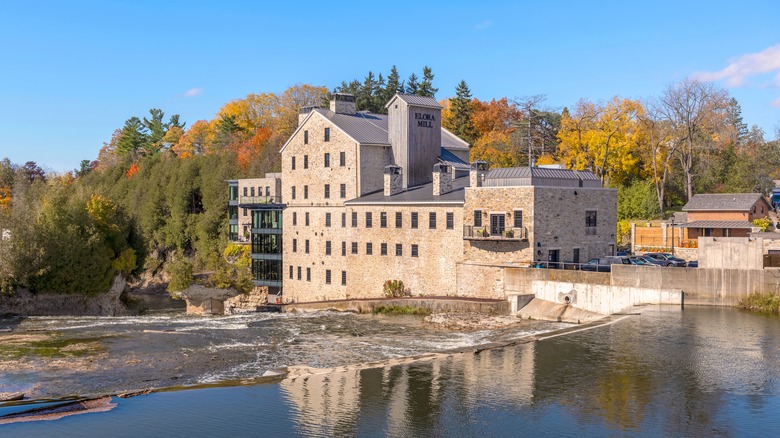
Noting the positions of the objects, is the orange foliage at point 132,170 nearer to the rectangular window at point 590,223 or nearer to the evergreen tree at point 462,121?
the evergreen tree at point 462,121

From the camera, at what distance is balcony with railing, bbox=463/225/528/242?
4503 centimetres

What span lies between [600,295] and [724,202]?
22.8 m

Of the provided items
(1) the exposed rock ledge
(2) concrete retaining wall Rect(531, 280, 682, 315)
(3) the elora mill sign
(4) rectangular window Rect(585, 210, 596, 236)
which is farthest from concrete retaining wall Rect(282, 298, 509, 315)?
(3) the elora mill sign

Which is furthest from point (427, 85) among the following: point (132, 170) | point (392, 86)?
point (132, 170)

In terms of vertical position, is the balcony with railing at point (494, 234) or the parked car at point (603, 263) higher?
the balcony with railing at point (494, 234)

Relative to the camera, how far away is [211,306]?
62500mm

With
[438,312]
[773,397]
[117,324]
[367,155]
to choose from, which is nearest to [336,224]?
[367,155]

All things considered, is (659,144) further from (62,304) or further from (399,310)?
(62,304)

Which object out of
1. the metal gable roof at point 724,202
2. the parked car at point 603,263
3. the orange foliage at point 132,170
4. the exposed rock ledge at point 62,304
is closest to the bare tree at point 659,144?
the metal gable roof at point 724,202

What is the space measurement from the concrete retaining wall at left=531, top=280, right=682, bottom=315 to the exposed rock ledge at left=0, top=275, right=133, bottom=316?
3109 centimetres

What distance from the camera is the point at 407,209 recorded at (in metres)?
50.4

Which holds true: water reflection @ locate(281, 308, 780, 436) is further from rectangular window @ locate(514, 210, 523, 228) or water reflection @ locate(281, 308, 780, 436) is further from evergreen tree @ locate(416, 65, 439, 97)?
evergreen tree @ locate(416, 65, 439, 97)

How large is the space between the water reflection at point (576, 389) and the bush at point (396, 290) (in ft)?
50.6

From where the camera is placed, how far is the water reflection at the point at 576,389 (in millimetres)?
24984
